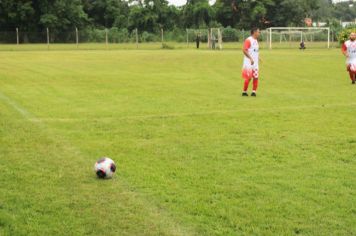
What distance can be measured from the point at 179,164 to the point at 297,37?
63156 millimetres

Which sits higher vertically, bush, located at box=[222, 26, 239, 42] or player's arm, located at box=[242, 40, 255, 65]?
bush, located at box=[222, 26, 239, 42]

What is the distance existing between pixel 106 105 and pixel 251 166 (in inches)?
262

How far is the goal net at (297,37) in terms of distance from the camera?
203 ft

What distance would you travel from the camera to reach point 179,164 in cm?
744

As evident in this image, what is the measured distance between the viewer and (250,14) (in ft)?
284

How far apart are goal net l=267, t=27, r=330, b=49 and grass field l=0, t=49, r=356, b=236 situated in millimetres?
48150

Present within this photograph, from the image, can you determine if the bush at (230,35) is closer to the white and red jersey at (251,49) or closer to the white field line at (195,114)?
the white and red jersey at (251,49)

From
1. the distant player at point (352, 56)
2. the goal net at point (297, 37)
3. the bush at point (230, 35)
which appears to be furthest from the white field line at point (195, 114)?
the bush at point (230, 35)

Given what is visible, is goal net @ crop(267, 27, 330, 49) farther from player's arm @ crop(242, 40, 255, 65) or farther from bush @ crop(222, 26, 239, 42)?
player's arm @ crop(242, 40, 255, 65)

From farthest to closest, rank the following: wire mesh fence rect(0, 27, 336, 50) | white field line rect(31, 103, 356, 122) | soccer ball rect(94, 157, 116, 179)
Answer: wire mesh fence rect(0, 27, 336, 50), white field line rect(31, 103, 356, 122), soccer ball rect(94, 157, 116, 179)

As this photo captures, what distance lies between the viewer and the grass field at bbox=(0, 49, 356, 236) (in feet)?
17.4

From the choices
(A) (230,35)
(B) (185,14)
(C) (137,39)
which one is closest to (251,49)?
(C) (137,39)

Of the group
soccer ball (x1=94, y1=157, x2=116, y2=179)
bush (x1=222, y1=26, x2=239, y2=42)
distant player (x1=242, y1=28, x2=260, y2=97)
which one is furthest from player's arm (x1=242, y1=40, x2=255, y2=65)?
bush (x1=222, y1=26, x2=239, y2=42)

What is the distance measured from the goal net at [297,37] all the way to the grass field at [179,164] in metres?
48.1
